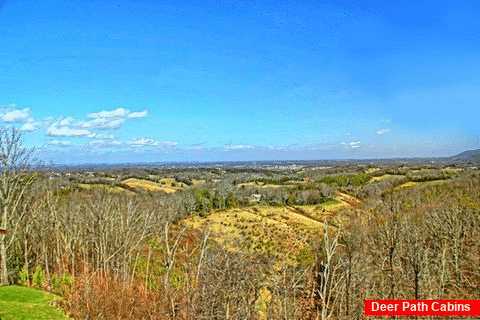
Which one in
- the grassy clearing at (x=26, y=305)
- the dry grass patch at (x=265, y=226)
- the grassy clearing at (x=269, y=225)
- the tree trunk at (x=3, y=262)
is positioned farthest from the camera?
the dry grass patch at (x=265, y=226)

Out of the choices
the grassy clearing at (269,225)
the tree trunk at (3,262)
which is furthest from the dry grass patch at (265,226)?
the tree trunk at (3,262)

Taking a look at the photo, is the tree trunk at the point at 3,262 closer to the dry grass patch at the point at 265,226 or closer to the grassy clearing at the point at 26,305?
the grassy clearing at the point at 26,305

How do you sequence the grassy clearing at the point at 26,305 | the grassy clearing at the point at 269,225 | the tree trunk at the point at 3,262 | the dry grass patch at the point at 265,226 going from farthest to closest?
the dry grass patch at the point at 265,226 → the grassy clearing at the point at 269,225 → the tree trunk at the point at 3,262 → the grassy clearing at the point at 26,305

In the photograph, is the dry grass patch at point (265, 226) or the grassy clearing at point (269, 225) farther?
the dry grass patch at point (265, 226)

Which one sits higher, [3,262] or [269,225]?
[3,262]

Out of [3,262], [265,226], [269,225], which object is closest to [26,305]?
[3,262]

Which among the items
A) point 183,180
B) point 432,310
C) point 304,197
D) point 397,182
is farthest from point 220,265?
point 183,180

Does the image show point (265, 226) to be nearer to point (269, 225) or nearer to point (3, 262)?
point (269, 225)

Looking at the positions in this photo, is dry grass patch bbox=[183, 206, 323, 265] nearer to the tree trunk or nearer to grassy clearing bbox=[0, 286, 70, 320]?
the tree trunk

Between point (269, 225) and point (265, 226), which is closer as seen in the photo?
point (265, 226)
